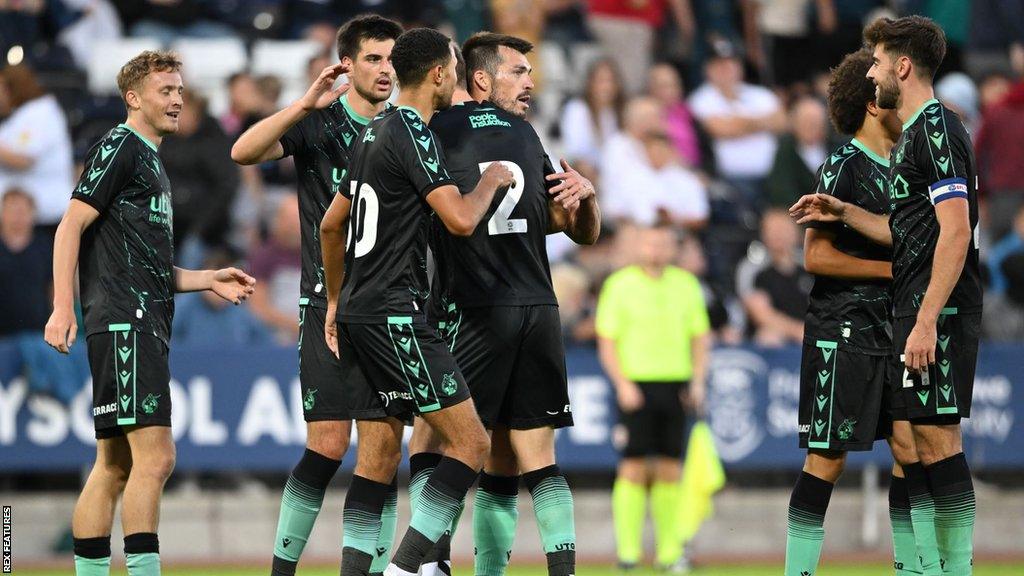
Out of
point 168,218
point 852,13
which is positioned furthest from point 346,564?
point 852,13

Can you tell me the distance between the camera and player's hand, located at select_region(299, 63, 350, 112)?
737cm

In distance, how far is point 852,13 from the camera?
17281 mm

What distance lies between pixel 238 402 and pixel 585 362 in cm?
303

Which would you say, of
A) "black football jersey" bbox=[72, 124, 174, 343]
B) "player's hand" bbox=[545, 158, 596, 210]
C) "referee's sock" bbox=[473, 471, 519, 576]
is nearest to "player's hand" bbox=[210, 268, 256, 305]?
"black football jersey" bbox=[72, 124, 174, 343]

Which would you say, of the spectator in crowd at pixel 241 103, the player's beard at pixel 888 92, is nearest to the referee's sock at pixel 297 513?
the player's beard at pixel 888 92

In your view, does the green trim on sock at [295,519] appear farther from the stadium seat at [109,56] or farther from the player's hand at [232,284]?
the stadium seat at [109,56]

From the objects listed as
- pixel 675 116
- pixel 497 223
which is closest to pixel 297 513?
pixel 497 223

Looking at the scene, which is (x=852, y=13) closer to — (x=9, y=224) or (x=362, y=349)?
(x=9, y=224)

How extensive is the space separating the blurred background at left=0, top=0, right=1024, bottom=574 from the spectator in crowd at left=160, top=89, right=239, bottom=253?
2cm

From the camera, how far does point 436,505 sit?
693 centimetres

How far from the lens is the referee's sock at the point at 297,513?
24.7 feet

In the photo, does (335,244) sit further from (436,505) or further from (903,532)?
(903,532)

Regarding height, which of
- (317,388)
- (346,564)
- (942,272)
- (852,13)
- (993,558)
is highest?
(852,13)

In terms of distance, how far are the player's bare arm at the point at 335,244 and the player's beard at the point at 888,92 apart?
265 centimetres
